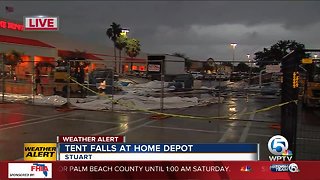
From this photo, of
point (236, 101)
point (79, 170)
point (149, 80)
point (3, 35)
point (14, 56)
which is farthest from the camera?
point (3, 35)

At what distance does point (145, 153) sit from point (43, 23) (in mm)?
2185

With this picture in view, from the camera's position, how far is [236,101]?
18.6 metres

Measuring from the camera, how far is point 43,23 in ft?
16.4

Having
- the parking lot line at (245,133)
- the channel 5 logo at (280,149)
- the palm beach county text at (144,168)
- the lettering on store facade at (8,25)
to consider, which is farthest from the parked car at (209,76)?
the lettering on store facade at (8,25)

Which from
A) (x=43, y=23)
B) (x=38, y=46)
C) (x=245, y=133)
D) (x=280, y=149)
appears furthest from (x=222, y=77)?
(x=38, y=46)

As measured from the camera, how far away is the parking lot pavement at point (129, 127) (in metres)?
8.43

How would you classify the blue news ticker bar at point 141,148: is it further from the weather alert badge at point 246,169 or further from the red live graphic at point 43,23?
the red live graphic at point 43,23

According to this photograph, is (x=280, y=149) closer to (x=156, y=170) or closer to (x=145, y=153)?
(x=156, y=170)

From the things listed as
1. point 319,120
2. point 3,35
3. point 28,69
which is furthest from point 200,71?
point 3,35

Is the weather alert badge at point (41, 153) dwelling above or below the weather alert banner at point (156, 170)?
above

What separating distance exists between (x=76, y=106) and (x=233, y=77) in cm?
606

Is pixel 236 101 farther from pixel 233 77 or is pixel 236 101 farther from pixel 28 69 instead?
pixel 28 69

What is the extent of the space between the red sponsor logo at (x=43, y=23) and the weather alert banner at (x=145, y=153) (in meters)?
1.56

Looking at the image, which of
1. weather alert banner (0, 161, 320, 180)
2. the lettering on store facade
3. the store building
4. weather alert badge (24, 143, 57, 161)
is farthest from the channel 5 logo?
the lettering on store facade
